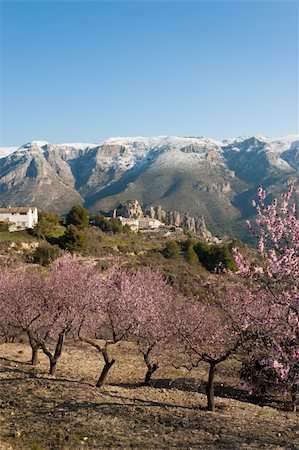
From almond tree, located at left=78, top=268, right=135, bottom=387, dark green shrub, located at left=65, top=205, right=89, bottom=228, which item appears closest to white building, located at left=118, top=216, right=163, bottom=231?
dark green shrub, located at left=65, top=205, right=89, bottom=228

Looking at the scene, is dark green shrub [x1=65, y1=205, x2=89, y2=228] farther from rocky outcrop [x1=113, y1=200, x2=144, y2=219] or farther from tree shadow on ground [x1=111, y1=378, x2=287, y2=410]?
tree shadow on ground [x1=111, y1=378, x2=287, y2=410]

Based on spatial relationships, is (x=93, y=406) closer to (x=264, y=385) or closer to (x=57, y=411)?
(x=57, y=411)

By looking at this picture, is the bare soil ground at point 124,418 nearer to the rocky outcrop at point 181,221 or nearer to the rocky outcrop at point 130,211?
the rocky outcrop at point 130,211

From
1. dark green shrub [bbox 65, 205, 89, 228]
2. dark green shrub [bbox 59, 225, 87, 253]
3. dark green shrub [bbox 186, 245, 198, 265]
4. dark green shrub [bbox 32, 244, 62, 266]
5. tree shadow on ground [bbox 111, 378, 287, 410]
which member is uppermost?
dark green shrub [bbox 65, 205, 89, 228]

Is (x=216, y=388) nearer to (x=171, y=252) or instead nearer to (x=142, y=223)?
→ (x=171, y=252)

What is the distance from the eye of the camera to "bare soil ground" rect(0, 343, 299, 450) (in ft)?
48.2

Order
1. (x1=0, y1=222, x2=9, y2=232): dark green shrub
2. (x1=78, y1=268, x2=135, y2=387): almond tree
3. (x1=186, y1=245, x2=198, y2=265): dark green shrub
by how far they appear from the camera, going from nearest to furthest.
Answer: (x1=78, y1=268, x2=135, y2=387): almond tree → (x1=0, y1=222, x2=9, y2=232): dark green shrub → (x1=186, y1=245, x2=198, y2=265): dark green shrub

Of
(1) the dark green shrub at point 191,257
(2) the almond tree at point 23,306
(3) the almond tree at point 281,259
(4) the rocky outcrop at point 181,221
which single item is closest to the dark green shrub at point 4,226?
(1) the dark green shrub at point 191,257

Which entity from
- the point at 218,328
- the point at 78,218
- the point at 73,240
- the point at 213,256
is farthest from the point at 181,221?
the point at 218,328

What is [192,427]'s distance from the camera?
1653 cm

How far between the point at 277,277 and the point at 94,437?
8322 millimetres

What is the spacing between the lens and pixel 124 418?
16875mm

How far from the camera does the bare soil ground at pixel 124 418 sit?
14.7 meters

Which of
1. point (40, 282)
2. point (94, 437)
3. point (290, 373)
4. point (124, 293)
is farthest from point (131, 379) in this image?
point (290, 373)
